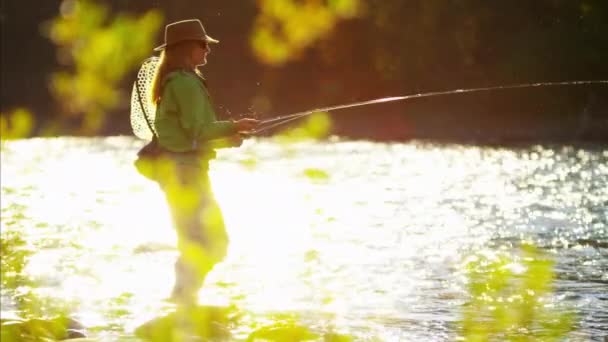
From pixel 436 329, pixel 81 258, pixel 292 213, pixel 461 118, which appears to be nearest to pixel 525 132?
pixel 461 118

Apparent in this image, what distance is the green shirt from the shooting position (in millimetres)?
7477

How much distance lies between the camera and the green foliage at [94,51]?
5747cm

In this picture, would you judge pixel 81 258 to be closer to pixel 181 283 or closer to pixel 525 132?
pixel 181 283

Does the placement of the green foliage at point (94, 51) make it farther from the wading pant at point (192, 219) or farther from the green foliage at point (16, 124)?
the wading pant at point (192, 219)

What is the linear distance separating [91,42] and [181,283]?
196ft

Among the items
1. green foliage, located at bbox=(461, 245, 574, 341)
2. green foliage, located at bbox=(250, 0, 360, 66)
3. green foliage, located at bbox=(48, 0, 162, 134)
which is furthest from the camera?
green foliage, located at bbox=(48, 0, 162, 134)

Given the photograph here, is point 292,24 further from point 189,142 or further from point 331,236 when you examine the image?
point 189,142

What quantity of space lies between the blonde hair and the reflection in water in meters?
1.31

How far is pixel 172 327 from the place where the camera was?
7641 millimetres

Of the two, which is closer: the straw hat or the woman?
the woman

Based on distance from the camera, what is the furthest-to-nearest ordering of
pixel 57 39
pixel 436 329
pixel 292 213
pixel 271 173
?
pixel 57 39, pixel 271 173, pixel 292 213, pixel 436 329

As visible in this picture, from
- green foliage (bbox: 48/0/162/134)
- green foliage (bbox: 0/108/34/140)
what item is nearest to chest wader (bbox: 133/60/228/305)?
green foliage (bbox: 0/108/34/140)

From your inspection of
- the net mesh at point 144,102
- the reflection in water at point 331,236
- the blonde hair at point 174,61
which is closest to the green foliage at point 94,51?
the reflection in water at point 331,236

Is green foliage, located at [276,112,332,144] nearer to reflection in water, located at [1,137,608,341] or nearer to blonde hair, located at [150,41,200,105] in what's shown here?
reflection in water, located at [1,137,608,341]
